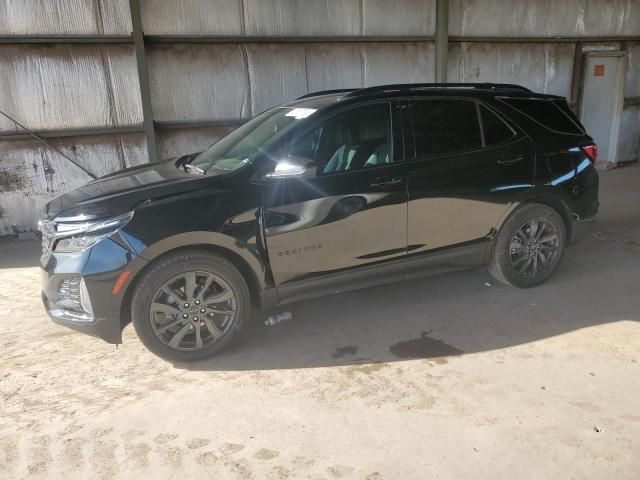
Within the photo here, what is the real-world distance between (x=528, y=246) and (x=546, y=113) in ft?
3.84

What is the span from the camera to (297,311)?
14.1 ft

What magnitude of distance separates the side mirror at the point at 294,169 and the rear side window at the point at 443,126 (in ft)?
3.05

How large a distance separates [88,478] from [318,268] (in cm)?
189

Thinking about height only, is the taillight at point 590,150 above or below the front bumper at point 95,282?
above

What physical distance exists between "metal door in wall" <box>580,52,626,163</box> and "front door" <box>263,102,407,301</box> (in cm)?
767

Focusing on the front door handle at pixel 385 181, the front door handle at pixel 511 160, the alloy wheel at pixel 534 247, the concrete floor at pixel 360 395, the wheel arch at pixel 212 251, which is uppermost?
the front door handle at pixel 511 160

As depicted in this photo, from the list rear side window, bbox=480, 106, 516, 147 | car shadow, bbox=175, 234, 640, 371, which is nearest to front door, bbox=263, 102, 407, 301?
car shadow, bbox=175, 234, 640, 371

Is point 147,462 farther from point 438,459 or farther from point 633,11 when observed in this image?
point 633,11

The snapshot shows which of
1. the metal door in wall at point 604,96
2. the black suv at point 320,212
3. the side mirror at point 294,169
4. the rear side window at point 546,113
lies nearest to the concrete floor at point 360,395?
the black suv at point 320,212

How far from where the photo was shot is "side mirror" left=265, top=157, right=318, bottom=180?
3.46 metres

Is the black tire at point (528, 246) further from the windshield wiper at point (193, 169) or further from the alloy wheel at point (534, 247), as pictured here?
the windshield wiper at point (193, 169)

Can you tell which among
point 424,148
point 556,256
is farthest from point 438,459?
point 556,256

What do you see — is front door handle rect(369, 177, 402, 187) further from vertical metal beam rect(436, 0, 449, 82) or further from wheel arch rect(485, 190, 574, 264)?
vertical metal beam rect(436, 0, 449, 82)

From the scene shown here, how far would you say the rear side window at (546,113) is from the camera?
173 inches
